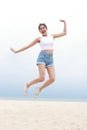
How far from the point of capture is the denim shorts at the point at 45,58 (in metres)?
14.1

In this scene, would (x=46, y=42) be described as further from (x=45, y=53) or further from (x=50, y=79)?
(x=50, y=79)

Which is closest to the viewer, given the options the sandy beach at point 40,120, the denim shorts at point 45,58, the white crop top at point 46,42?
the white crop top at point 46,42

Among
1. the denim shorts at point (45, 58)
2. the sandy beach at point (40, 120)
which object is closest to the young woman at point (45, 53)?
the denim shorts at point (45, 58)

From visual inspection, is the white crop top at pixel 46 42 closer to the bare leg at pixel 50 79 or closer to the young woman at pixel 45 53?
the young woman at pixel 45 53

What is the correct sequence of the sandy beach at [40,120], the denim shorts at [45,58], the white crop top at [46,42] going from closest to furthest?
the white crop top at [46,42] → the denim shorts at [45,58] → the sandy beach at [40,120]

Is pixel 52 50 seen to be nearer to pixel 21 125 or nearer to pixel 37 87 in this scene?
pixel 37 87

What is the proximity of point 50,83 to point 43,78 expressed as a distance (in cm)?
35

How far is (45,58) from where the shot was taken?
558 inches

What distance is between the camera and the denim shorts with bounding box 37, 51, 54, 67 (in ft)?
46.4

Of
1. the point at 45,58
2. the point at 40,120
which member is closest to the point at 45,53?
the point at 45,58

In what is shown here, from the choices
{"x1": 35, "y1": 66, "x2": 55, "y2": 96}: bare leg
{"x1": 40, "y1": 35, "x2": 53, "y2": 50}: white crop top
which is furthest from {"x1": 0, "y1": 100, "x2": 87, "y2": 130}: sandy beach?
{"x1": 40, "y1": 35, "x2": 53, "y2": 50}: white crop top

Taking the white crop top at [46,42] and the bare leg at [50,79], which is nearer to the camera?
the white crop top at [46,42]

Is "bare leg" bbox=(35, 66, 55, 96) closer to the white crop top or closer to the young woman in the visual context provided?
the young woman

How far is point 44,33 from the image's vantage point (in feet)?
45.5
